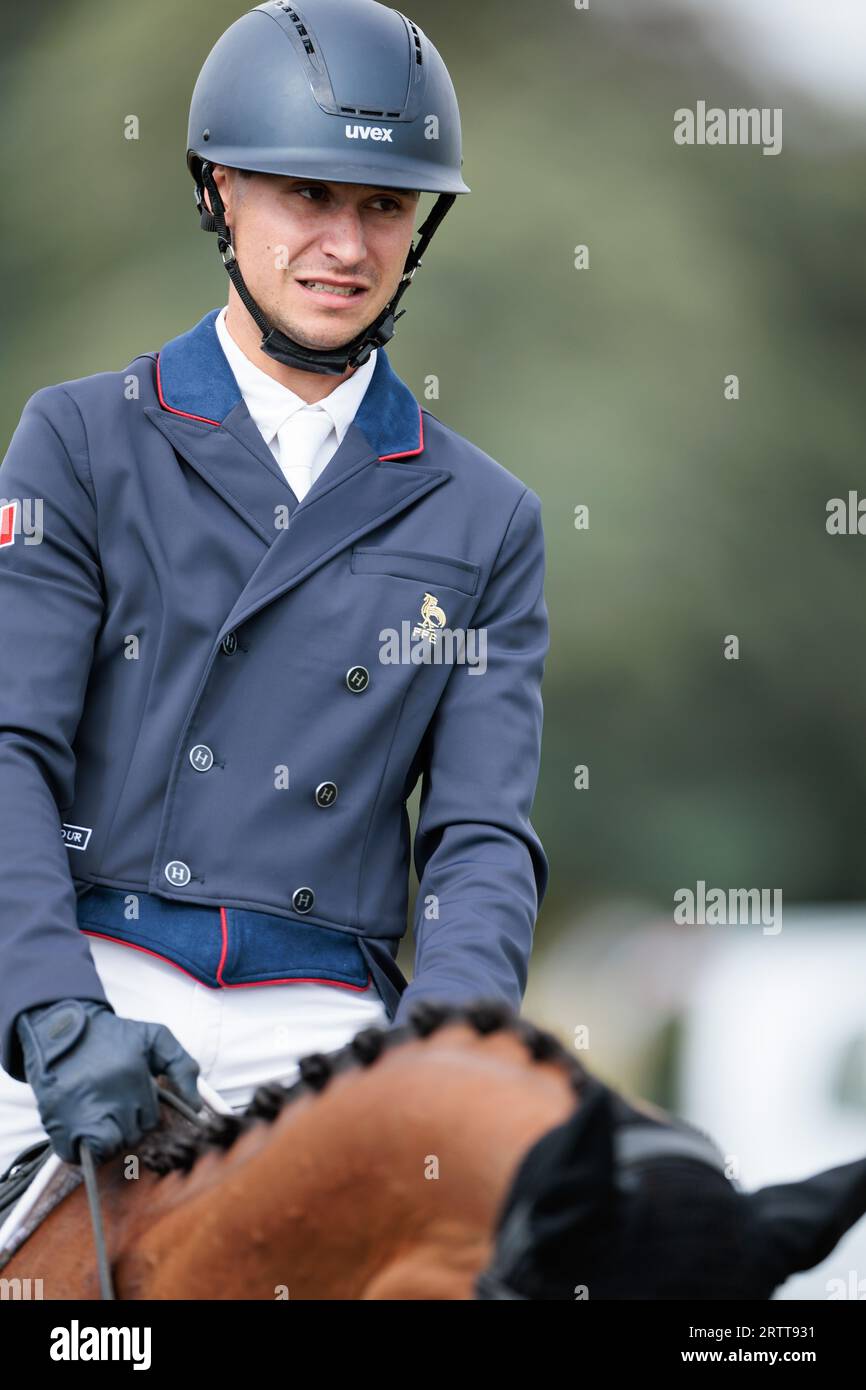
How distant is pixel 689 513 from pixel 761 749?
132 centimetres

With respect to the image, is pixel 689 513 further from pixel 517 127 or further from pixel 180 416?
pixel 180 416

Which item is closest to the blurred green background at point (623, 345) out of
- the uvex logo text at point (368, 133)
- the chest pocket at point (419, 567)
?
the chest pocket at point (419, 567)

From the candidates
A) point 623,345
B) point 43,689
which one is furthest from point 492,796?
point 623,345

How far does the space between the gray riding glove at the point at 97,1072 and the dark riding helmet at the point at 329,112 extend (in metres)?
0.94

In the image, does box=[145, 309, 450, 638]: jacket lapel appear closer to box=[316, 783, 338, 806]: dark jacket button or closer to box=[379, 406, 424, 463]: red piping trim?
box=[379, 406, 424, 463]: red piping trim

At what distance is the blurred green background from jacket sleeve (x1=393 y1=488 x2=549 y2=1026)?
6.21 meters

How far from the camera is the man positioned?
2.18 meters

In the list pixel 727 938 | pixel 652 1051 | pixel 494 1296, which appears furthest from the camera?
pixel 727 938

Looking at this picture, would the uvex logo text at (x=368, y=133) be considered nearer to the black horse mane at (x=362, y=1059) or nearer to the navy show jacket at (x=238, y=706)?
the navy show jacket at (x=238, y=706)

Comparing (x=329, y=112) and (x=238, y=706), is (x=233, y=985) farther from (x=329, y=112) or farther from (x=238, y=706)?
(x=329, y=112)

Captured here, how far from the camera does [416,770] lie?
248 cm

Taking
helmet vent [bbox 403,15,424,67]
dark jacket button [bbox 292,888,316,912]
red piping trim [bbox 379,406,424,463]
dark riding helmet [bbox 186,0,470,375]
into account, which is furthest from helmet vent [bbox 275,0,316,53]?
dark jacket button [bbox 292,888,316,912]
